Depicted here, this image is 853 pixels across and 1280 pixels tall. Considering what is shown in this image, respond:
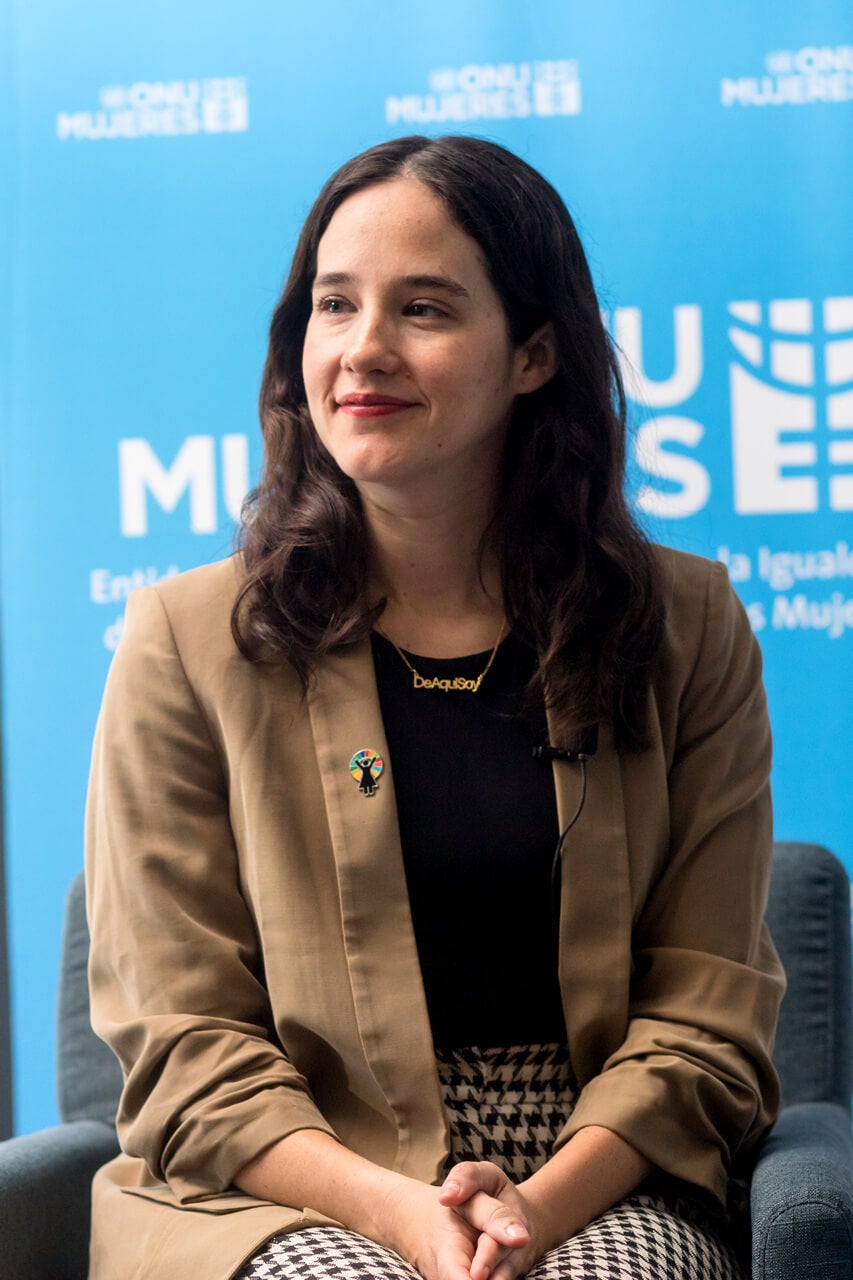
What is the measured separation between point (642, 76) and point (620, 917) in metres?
1.62

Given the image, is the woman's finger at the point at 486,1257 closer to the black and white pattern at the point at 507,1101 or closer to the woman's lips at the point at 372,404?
the black and white pattern at the point at 507,1101

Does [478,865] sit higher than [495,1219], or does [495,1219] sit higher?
[478,865]

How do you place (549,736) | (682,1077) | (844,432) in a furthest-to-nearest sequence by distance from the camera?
(844,432) → (549,736) → (682,1077)

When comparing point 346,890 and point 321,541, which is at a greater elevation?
point 321,541

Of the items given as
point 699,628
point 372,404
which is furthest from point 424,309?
point 699,628

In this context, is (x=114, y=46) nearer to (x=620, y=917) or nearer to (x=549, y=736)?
(x=549, y=736)

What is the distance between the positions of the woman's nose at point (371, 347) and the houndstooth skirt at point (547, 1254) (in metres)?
0.81

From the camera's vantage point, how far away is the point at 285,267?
9.04 feet

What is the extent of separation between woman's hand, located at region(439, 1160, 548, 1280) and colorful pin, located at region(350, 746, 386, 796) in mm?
449

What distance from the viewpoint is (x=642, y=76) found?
270 centimetres

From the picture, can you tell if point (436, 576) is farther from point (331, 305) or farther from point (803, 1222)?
point (803, 1222)

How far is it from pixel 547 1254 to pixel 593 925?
392mm

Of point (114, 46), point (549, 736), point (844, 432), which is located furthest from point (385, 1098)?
point (114, 46)

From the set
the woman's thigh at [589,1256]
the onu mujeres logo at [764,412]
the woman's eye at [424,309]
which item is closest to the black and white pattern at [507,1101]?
the woman's thigh at [589,1256]
